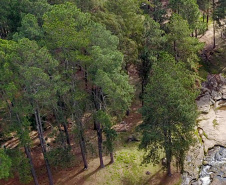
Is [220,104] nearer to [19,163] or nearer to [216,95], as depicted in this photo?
[216,95]

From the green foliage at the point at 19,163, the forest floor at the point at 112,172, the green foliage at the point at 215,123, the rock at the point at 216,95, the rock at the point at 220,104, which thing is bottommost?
the forest floor at the point at 112,172

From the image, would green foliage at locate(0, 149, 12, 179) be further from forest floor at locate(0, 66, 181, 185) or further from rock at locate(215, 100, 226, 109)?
rock at locate(215, 100, 226, 109)

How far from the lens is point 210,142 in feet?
113

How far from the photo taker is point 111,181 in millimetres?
28969

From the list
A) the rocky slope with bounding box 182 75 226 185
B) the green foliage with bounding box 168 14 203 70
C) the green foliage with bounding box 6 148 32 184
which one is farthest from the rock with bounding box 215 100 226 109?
the green foliage with bounding box 6 148 32 184

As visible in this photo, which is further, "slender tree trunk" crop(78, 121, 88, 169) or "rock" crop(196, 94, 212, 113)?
"rock" crop(196, 94, 212, 113)

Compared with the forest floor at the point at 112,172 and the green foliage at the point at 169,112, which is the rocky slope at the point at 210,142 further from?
the green foliage at the point at 169,112

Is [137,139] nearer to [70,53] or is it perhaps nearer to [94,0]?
[70,53]

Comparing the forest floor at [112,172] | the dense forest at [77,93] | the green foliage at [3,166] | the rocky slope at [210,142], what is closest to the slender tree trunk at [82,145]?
the dense forest at [77,93]

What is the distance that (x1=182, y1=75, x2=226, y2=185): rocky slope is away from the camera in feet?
96.9

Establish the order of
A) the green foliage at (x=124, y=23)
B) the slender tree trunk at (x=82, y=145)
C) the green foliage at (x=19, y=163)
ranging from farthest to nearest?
the green foliage at (x=124, y=23) < the slender tree trunk at (x=82, y=145) < the green foliage at (x=19, y=163)

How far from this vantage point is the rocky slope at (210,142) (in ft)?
96.9

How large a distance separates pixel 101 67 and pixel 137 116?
1695cm

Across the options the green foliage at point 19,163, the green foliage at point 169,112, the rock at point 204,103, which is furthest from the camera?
the rock at point 204,103
